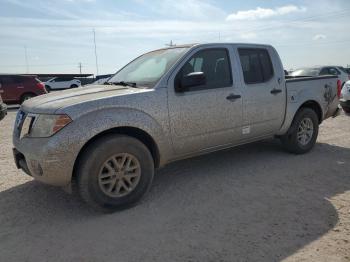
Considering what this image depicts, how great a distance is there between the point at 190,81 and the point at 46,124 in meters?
1.70

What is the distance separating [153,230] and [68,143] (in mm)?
1224

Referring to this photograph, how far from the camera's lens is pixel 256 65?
17.8 feet

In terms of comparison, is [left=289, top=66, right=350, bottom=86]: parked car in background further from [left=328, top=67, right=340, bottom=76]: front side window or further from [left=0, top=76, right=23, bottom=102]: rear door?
[left=0, top=76, right=23, bottom=102]: rear door

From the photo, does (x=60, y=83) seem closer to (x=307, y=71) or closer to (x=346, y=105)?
(x=307, y=71)

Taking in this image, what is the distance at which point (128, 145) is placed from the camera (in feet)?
13.0

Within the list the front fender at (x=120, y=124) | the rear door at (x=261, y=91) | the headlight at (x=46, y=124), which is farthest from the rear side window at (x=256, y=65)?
the headlight at (x=46, y=124)

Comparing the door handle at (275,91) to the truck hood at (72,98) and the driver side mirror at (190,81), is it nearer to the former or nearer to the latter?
the driver side mirror at (190,81)

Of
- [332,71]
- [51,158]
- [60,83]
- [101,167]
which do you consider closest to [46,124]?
[51,158]

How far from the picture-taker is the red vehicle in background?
16.6 metres

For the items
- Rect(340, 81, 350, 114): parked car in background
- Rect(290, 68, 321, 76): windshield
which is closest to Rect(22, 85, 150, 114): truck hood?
Rect(340, 81, 350, 114): parked car in background

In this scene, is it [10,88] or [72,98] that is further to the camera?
[10,88]

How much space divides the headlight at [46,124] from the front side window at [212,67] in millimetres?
1655

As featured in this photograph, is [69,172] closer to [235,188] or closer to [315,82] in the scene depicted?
[235,188]

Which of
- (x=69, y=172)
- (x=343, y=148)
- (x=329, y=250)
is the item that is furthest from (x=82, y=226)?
(x=343, y=148)
